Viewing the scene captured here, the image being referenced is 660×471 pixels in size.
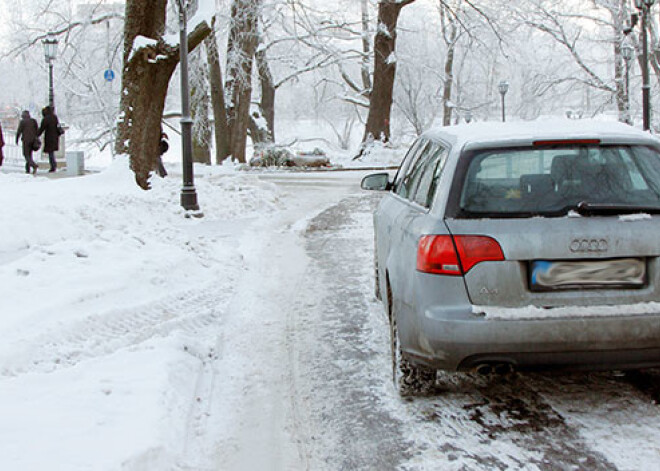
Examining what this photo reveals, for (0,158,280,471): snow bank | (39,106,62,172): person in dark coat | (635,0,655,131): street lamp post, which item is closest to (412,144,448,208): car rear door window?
(0,158,280,471): snow bank

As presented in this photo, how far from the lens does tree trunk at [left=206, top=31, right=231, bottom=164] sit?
3219 cm

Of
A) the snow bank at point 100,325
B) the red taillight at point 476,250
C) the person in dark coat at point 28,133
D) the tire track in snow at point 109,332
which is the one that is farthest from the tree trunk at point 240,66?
the red taillight at point 476,250

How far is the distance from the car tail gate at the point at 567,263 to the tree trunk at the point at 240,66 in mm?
25400

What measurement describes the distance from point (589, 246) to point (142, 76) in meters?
12.7

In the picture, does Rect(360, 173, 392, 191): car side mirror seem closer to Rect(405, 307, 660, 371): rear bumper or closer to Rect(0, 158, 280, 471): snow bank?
Rect(0, 158, 280, 471): snow bank

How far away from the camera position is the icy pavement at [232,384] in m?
4.02

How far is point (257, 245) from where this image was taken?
38.7 ft

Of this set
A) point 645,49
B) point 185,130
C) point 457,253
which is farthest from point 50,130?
point 457,253

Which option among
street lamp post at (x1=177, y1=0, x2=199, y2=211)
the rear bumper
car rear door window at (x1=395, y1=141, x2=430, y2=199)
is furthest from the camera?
street lamp post at (x1=177, y1=0, x2=199, y2=211)

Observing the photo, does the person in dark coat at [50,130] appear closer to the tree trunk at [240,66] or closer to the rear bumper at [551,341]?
the tree trunk at [240,66]

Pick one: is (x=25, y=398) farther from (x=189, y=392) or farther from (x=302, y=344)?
(x=302, y=344)

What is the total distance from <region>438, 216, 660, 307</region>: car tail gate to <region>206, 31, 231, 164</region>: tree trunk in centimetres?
2881

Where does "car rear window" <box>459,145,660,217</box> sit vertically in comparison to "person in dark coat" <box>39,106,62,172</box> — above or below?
below

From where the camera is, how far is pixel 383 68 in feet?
106
